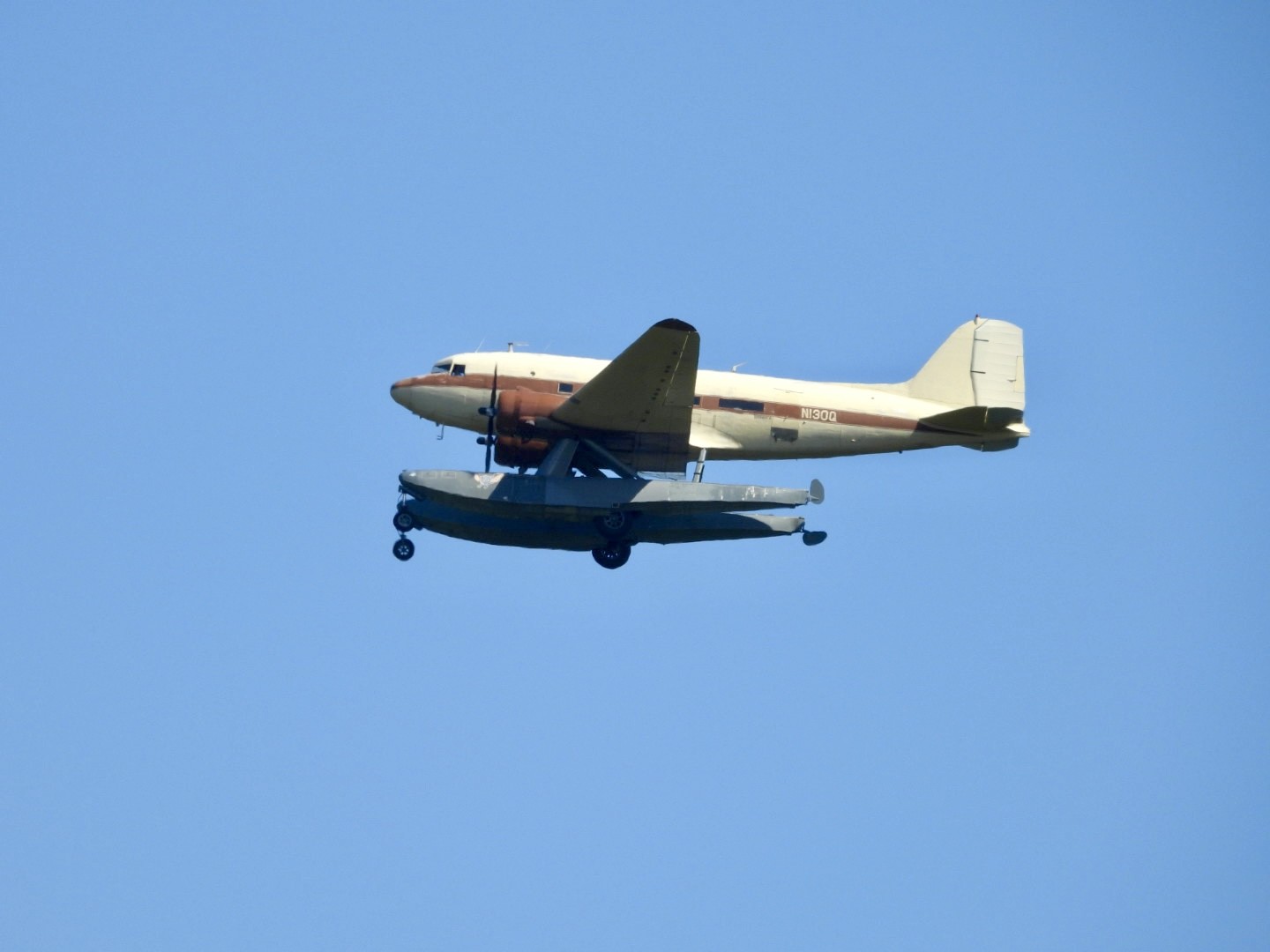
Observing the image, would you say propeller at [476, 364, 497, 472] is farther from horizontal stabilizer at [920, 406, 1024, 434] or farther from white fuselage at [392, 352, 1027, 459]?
horizontal stabilizer at [920, 406, 1024, 434]

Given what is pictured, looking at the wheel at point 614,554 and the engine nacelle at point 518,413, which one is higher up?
the engine nacelle at point 518,413

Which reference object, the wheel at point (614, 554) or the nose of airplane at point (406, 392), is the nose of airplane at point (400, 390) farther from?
the wheel at point (614, 554)

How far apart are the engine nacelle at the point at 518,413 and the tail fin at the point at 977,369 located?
29.5ft

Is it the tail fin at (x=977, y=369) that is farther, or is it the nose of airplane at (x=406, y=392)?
A: the tail fin at (x=977, y=369)

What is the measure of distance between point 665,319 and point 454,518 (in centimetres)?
676

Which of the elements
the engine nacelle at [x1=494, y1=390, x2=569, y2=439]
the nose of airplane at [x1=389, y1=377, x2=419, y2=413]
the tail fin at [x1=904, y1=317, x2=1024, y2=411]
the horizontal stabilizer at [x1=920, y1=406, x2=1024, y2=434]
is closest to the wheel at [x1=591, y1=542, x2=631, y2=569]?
the engine nacelle at [x1=494, y1=390, x2=569, y2=439]

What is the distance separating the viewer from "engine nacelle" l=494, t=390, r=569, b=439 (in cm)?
3350

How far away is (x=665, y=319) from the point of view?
31.2 meters

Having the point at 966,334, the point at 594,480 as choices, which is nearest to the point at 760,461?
the point at 594,480

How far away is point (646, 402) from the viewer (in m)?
33.0

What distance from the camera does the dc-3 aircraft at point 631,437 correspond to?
33.1 m

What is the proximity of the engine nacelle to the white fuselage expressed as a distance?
0.80 m

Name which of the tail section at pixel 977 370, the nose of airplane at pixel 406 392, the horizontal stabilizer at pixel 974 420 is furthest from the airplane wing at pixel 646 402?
the tail section at pixel 977 370

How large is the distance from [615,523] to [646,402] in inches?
105
